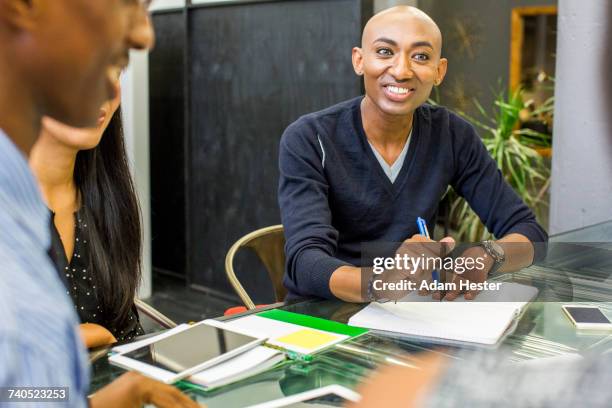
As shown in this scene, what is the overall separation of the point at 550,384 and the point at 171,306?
13.7ft

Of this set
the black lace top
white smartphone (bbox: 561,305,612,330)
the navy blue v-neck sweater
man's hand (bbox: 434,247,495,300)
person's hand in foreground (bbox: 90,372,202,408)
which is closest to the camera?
person's hand in foreground (bbox: 90,372,202,408)

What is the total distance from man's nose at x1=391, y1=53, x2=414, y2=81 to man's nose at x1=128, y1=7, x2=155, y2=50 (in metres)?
1.59

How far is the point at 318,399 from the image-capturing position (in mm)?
957

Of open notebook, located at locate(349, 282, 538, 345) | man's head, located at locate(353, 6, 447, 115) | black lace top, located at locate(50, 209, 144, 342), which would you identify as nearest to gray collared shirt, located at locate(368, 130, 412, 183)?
man's head, located at locate(353, 6, 447, 115)

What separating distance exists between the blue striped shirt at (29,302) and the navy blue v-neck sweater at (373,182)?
4.51 ft

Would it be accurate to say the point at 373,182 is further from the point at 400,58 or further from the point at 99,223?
the point at 99,223

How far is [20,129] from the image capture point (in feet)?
→ 1.31

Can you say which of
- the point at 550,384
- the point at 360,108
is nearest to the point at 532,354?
the point at 550,384

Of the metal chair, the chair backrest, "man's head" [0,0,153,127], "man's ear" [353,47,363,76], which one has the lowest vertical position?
the metal chair

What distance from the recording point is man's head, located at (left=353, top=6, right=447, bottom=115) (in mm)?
1975

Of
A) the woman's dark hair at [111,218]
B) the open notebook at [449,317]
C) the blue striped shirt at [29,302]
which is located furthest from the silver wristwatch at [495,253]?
the blue striped shirt at [29,302]

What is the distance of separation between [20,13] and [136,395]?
46cm

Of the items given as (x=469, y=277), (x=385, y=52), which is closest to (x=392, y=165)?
(x=385, y=52)

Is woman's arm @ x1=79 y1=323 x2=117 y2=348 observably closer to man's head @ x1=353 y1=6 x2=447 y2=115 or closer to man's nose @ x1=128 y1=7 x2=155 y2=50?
man's nose @ x1=128 y1=7 x2=155 y2=50
